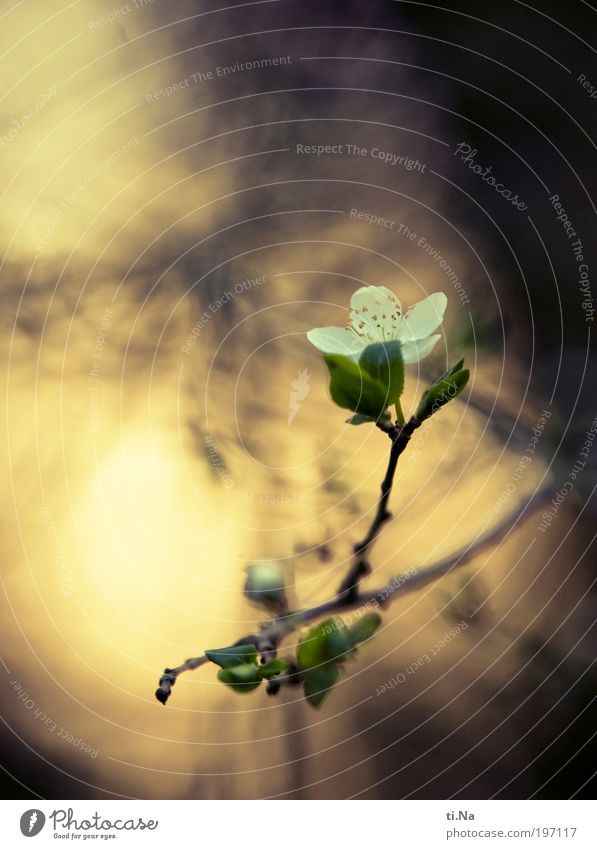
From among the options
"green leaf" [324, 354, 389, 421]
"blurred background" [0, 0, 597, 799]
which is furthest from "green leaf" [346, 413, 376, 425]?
"blurred background" [0, 0, 597, 799]

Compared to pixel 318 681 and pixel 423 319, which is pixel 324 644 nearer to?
pixel 318 681

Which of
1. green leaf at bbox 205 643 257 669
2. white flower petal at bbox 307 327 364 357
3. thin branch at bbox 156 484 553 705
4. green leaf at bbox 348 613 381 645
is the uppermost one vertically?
white flower petal at bbox 307 327 364 357

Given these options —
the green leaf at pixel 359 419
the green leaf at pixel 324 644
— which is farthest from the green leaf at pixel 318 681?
the green leaf at pixel 359 419

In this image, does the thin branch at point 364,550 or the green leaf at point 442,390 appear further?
the thin branch at point 364,550

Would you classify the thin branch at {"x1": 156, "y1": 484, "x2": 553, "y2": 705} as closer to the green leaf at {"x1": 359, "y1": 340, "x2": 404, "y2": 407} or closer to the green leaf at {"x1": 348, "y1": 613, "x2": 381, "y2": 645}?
the green leaf at {"x1": 348, "y1": 613, "x2": 381, "y2": 645}

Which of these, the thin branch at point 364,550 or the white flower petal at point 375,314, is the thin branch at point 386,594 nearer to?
the thin branch at point 364,550

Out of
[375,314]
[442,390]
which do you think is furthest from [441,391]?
[375,314]

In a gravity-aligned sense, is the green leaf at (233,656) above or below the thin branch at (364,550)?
below

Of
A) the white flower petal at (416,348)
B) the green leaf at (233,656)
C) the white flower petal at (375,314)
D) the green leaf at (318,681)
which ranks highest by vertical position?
the white flower petal at (375,314)
